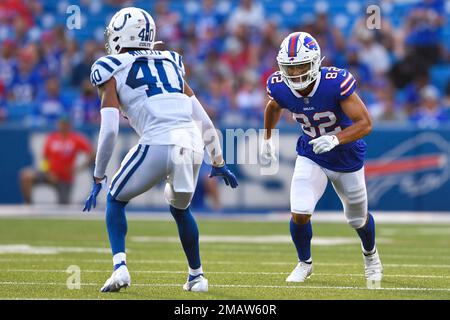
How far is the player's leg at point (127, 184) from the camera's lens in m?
5.69

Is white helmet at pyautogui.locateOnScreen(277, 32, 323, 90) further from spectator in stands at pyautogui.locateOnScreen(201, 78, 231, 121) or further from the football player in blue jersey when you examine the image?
spectator in stands at pyautogui.locateOnScreen(201, 78, 231, 121)

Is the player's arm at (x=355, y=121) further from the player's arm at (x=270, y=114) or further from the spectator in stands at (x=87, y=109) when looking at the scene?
the spectator in stands at (x=87, y=109)

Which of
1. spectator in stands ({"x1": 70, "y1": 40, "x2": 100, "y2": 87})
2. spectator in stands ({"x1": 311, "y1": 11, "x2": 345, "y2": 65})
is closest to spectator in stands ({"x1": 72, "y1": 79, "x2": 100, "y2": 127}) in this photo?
spectator in stands ({"x1": 70, "y1": 40, "x2": 100, "y2": 87})

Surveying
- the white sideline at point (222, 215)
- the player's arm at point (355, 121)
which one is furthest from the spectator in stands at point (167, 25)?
the player's arm at point (355, 121)

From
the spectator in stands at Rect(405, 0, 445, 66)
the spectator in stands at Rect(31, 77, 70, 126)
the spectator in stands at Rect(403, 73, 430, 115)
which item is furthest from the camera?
the spectator in stands at Rect(405, 0, 445, 66)

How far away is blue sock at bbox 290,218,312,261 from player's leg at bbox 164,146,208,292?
91 centimetres

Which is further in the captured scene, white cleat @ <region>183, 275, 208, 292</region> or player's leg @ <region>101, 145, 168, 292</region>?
white cleat @ <region>183, 275, 208, 292</region>

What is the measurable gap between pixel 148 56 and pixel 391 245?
4229 millimetres

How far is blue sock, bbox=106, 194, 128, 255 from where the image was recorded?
574cm

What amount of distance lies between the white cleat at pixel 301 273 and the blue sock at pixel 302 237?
49 mm

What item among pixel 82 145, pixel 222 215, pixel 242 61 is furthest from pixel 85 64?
pixel 222 215

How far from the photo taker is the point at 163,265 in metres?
7.48
